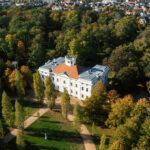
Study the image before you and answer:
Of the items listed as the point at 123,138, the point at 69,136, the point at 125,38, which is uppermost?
the point at 125,38

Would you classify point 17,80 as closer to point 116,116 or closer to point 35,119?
point 35,119

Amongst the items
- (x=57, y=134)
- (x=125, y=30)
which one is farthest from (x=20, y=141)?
(x=125, y=30)

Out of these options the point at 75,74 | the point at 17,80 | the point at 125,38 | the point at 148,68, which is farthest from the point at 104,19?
the point at 17,80

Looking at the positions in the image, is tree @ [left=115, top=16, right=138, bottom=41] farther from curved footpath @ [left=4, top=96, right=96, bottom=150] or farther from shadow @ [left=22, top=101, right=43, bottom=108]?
curved footpath @ [left=4, top=96, right=96, bottom=150]

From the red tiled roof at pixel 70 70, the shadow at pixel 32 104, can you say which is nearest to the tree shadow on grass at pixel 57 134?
the shadow at pixel 32 104

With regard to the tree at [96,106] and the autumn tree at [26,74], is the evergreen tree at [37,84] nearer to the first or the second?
the autumn tree at [26,74]
